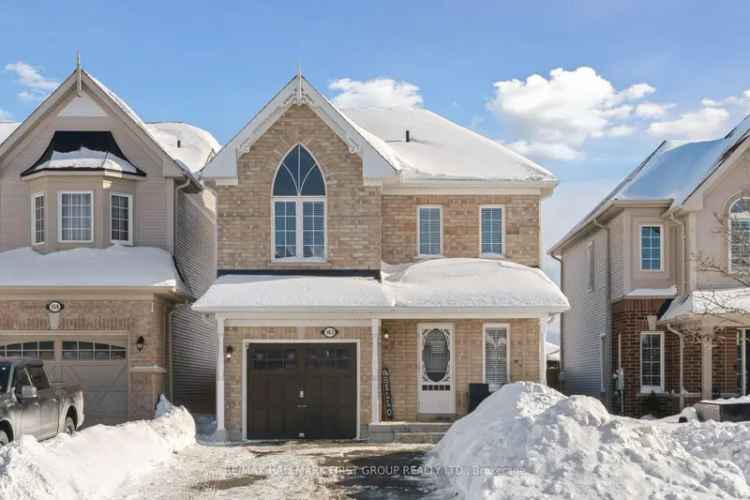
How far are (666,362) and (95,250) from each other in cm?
1489

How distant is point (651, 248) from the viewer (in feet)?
85.2

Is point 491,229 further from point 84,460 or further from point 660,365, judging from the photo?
point 84,460

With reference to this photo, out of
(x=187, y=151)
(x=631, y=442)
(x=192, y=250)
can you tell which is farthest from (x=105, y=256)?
(x=631, y=442)

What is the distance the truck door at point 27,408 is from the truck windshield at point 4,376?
124mm

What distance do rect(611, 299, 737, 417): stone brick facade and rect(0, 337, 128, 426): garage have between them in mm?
12835

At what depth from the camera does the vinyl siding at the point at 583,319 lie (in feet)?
94.0

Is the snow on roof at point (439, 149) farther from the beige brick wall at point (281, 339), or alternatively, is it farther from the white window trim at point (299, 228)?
the beige brick wall at point (281, 339)

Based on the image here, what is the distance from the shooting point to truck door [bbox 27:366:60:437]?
1680 centimetres

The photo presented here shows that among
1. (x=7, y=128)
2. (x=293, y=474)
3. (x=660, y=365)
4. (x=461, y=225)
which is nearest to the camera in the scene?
(x=293, y=474)

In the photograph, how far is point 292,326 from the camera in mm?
22047

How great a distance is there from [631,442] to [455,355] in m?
10.7

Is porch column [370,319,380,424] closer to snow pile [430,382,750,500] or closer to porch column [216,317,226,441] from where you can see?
porch column [216,317,226,441]

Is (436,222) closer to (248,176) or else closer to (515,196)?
(515,196)

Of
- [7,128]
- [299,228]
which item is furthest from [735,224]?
[7,128]
